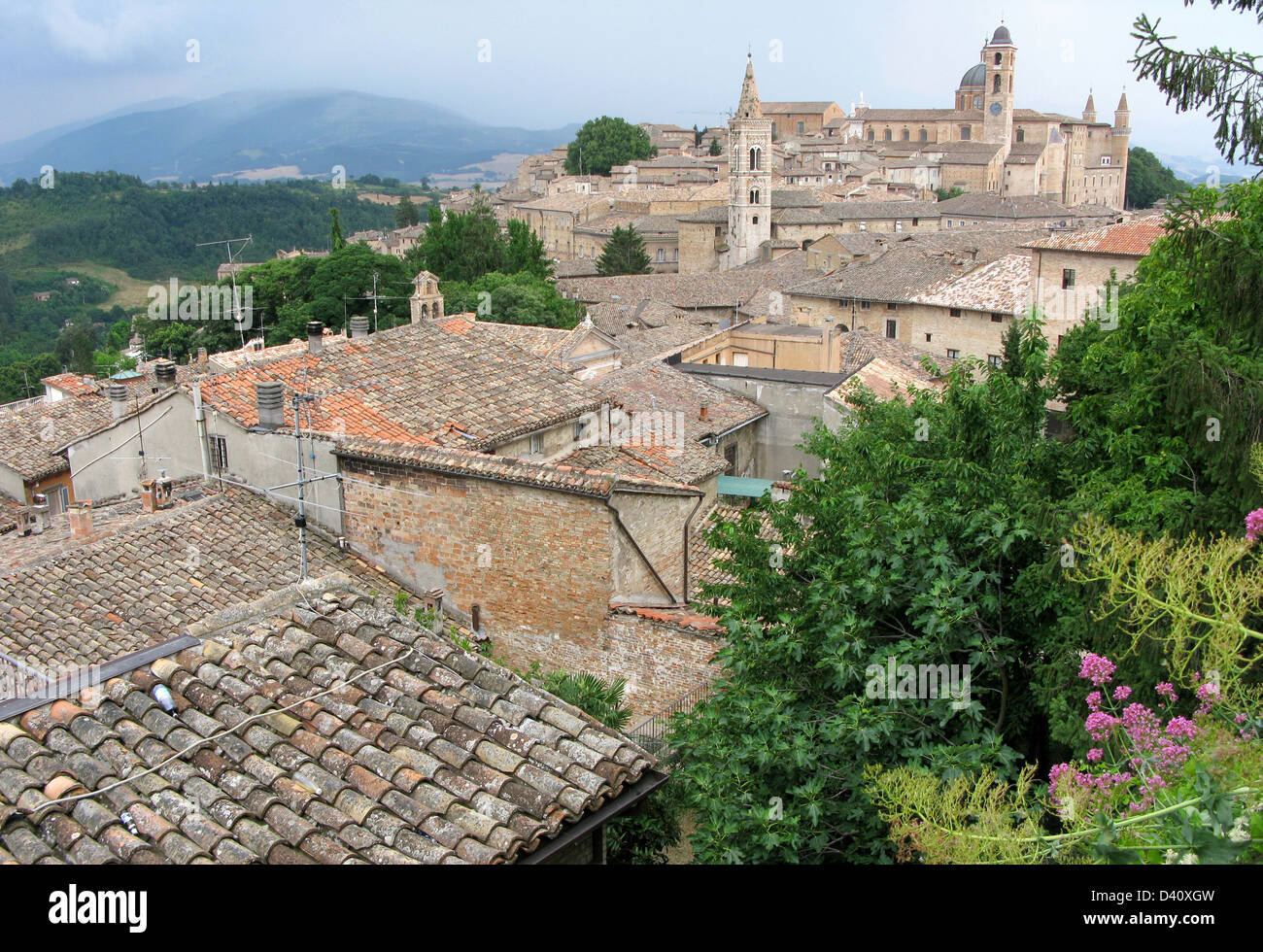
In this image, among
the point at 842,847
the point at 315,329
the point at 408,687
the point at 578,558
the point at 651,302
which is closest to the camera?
the point at 408,687

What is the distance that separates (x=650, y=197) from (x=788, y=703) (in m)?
88.1

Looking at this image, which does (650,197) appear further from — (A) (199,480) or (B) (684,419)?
(A) (199,480)

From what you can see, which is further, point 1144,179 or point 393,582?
point 1144,179

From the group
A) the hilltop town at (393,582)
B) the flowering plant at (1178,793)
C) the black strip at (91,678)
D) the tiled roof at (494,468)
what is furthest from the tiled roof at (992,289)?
the black strip at (91,678)

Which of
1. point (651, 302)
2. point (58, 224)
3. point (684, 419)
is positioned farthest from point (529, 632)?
point (58, 224)

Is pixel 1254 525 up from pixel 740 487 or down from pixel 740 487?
up

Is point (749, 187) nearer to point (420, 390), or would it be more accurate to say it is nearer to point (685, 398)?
point (685, 398)

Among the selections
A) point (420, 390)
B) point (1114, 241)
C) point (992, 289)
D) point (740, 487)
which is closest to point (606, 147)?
point (992, 289)

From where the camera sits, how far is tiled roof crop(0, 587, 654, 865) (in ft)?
15.0

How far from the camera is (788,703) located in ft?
29.4

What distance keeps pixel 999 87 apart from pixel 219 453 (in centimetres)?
12996

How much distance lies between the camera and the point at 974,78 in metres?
134

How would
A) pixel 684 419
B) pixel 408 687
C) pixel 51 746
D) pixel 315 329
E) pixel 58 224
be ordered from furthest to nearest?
pixel 58 224, pixel 684 419, pixel 315 329, pixel 408 687, pixel 51 746

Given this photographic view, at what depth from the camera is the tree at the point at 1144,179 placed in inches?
4995
